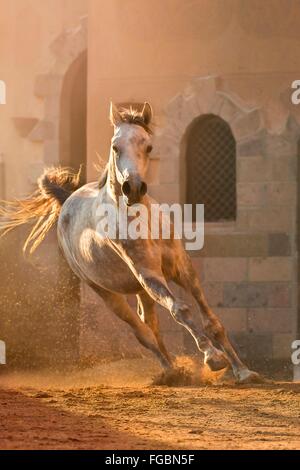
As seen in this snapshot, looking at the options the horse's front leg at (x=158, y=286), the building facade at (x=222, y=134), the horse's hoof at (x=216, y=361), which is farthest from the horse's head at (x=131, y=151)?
the building facade at (x=222, y=134)

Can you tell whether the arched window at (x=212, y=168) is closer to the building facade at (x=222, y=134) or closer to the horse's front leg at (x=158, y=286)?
the building facade at (x=222, y=134)

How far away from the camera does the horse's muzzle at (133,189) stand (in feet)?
33.5

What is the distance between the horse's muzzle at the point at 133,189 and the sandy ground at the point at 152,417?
1.60 m

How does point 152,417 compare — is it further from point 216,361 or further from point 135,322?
point 135,322

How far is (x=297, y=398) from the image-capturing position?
10336mm

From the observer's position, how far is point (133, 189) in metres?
10.2

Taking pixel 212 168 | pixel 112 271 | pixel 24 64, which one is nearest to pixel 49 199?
pixel 112 271

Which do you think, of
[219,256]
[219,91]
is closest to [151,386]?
[219,256]

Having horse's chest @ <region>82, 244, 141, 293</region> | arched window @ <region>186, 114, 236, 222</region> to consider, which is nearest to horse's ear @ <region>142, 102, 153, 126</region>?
horse's chest @ <region>82, 244, 141, 293</region>

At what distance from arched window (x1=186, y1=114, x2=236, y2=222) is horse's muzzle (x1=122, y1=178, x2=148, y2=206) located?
6.08 m

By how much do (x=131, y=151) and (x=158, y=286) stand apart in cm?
112

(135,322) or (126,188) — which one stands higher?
(126,188)

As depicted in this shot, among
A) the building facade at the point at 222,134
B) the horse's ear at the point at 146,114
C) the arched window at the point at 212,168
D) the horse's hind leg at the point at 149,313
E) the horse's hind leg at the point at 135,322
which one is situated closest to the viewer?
the horse's ear at the point at 146,114

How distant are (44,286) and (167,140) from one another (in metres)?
3.11
